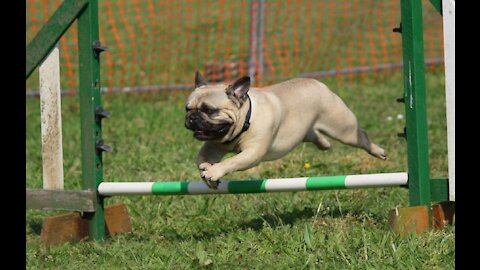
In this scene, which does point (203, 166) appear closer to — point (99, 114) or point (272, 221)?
point (272, 221)

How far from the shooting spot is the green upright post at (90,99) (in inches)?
230

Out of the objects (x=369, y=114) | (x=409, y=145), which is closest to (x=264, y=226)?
(x=409, y=145)

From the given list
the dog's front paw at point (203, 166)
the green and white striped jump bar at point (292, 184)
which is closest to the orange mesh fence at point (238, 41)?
the green and white striped jump bar at point (292, 184)

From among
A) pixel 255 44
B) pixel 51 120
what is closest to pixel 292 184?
pixel 51 120

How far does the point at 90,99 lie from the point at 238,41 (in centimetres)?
897

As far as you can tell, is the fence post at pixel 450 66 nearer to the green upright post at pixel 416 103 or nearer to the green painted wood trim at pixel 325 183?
Result: the green upright post at pixel 416 103

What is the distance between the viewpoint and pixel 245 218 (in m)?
5.94

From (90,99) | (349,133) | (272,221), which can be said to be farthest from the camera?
(349,133)

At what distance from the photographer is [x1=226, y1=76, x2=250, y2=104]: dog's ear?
5230mm

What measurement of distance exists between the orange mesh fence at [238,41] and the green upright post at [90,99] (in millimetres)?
5595

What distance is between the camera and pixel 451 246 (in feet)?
16.1

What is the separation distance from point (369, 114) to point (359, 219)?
4565 millimetres

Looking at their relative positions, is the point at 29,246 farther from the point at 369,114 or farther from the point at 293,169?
the point at 369,114

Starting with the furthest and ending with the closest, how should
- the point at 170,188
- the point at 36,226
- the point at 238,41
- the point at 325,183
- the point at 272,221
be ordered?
1. the point at 238,41
2. the point at 36,226
3. the point at 272,221
4. the point at 170,188
5. the point at 325,183
